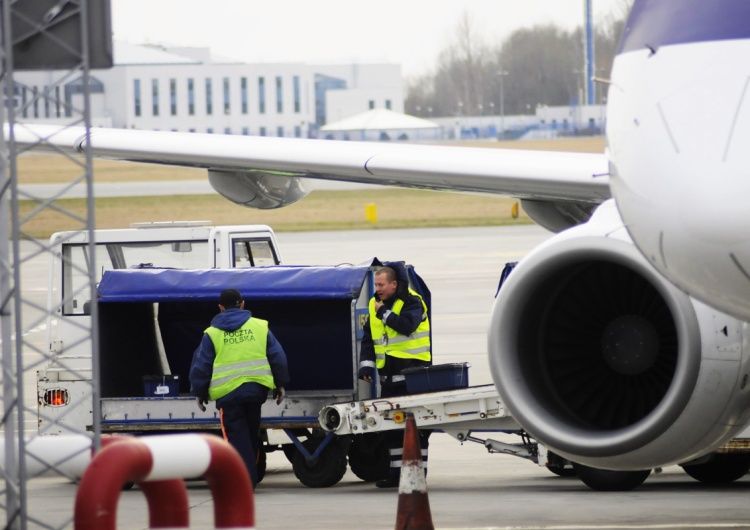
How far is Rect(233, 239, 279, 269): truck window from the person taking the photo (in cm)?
1511

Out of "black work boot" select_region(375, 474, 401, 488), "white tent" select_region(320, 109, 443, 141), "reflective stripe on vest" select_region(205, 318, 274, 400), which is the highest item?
"white tent" select_region(320, 109, 443, 141)

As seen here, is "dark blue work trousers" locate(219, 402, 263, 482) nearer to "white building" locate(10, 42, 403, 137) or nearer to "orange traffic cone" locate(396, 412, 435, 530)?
"orange traffic cone" locate(396, 412, 435, 530)

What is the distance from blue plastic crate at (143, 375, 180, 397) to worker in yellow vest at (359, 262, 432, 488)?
70.2 inches

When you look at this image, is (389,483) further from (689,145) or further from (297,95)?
(297,95)

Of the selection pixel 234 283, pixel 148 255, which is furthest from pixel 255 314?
pixel 148 255

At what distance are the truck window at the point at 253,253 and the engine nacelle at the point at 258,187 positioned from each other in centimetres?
220

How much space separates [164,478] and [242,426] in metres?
4.94

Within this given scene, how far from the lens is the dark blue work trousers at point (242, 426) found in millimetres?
11419

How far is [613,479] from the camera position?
11.4 meters

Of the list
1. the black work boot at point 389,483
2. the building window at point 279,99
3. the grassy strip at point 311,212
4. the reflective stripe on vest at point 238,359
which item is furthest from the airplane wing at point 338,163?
the building window at point 279,99

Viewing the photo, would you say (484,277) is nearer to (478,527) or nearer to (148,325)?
(148,325)

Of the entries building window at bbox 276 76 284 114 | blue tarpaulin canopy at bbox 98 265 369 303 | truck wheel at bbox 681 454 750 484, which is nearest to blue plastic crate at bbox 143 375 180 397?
blue tarpaulin canopy at bbox 98 265 369 303

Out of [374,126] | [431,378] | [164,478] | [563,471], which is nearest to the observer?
[164,478]

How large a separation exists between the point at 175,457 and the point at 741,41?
10.2ft
